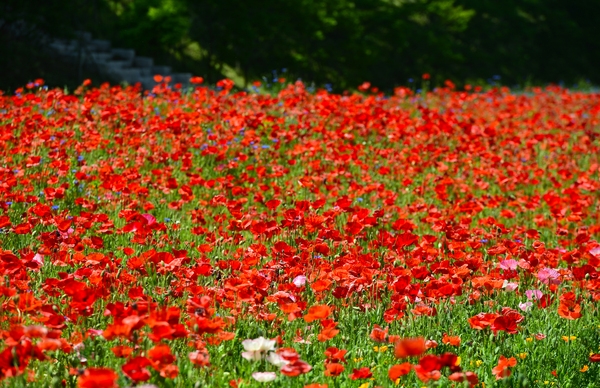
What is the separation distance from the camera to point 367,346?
314 cm

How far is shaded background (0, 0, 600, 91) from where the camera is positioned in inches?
419

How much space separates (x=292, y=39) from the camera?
1443cm

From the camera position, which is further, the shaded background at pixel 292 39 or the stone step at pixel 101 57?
the stone step at pixel 101 57

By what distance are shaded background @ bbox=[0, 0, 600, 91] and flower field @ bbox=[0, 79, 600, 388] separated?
3.55 m

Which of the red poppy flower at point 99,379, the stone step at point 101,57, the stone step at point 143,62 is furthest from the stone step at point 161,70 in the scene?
the red poppy flower at point 99,379

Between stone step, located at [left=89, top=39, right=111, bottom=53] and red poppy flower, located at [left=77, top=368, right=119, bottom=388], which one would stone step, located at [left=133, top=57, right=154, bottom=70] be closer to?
stone step, located at [left=89, top=39, right=111, bottom=53]

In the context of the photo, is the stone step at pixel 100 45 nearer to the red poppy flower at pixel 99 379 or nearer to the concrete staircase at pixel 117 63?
the concrete staircase at pixel 117 63

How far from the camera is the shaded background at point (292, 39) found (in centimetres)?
1064

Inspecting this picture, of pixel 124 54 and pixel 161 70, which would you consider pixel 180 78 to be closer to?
pixel 161 70

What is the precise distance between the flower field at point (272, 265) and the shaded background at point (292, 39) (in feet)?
11.6

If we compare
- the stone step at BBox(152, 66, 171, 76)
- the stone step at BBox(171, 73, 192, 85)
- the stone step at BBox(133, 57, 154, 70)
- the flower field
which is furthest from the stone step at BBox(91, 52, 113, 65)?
the flower field

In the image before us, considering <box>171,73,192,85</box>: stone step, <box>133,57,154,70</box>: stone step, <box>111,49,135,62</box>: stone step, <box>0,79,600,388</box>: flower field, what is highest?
<box>0,79,600,388</box>: flower field

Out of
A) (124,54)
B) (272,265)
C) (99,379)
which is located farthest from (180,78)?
(99,379)

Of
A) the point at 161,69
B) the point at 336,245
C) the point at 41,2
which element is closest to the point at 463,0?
the point at 161,69
